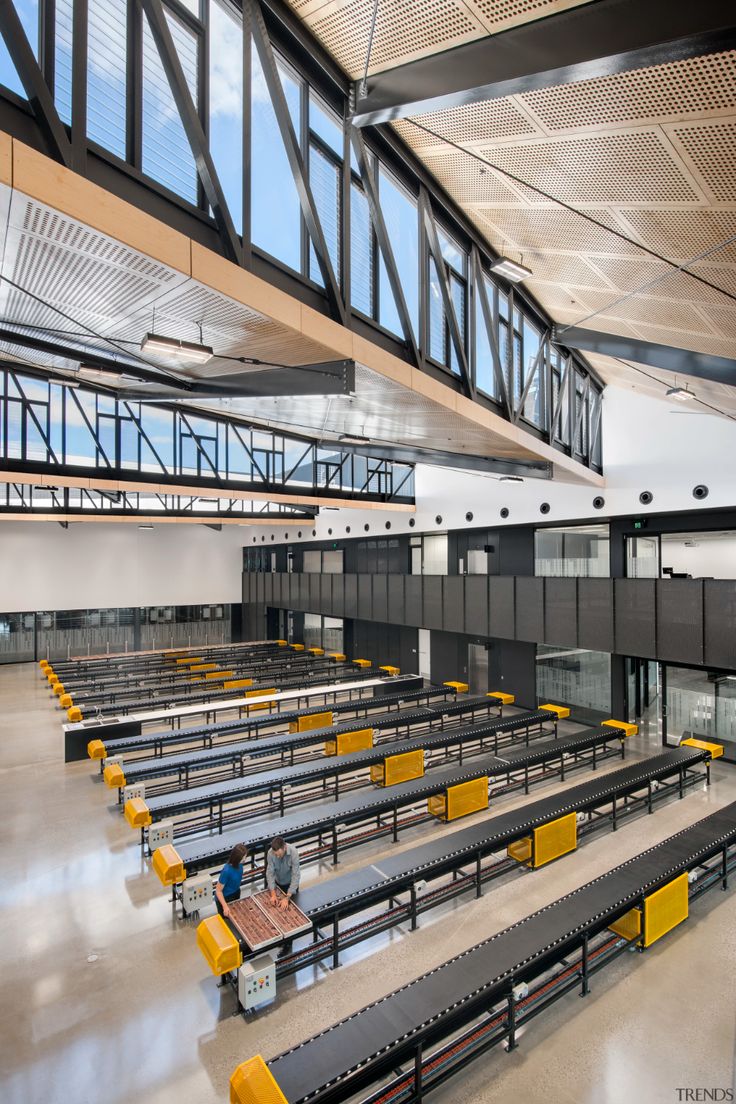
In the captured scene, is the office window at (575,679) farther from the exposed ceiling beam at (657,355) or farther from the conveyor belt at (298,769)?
the exposed ceiling beam at (657,355)

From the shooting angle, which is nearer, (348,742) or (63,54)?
(63,54)

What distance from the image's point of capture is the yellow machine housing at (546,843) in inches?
259

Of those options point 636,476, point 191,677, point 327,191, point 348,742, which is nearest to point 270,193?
point 327,191

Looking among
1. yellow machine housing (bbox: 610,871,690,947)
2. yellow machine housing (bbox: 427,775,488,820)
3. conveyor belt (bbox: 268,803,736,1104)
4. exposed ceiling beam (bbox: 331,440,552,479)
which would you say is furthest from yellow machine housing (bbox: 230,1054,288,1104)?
exposed ceiling beam (bbox: 331,440,552,479)

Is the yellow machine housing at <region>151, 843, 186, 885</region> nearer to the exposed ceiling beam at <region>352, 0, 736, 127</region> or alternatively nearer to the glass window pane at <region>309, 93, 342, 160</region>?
the exposed ceiling beam at <region>352, 0, 736, 127</region>

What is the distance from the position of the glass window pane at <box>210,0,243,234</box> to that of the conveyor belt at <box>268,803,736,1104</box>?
18.9 feet

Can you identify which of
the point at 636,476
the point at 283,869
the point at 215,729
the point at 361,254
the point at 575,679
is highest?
the point at 361,254

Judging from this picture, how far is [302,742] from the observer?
394 inches

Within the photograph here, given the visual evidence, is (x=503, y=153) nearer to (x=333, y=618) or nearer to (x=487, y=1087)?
(x=487, y=1087)

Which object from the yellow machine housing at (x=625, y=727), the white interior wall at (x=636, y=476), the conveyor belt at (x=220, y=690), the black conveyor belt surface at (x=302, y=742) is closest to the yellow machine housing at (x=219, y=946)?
the black conveyor belt surface at (x=302, y=742)

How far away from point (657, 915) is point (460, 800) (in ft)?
10.1

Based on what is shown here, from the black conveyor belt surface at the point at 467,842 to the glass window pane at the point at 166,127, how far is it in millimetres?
6087

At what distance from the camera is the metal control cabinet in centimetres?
440

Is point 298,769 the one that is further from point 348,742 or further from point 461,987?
point 461,987
